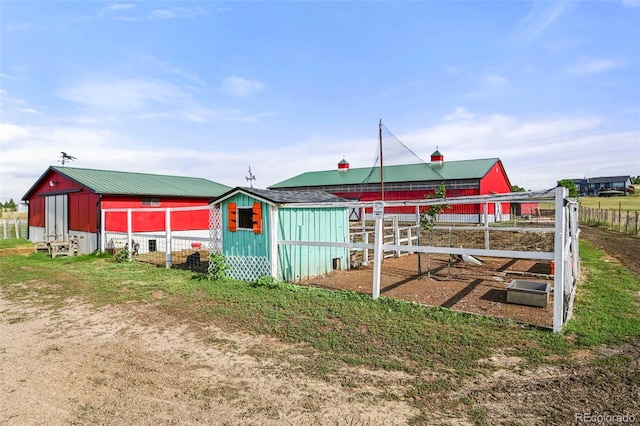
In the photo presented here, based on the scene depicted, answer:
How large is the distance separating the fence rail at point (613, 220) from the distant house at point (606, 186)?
6158 cm

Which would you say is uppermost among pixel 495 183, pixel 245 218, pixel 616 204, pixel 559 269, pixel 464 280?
pixel 495 183

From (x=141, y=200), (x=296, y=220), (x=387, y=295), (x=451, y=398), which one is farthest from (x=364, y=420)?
(x=141, y=200)

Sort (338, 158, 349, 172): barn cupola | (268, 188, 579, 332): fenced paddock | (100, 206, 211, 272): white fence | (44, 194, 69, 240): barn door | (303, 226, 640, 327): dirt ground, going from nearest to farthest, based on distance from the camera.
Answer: (268, 188, 579, 332): fenced paddock < (303, 226, 640, 327): dirt ground < (100, 206, 211, 272): white fence < (44, 194, 69, 240): barn door < (338, 158, 349, 172): barn cupola

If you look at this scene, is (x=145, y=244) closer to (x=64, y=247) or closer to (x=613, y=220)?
(x=64, y=247)

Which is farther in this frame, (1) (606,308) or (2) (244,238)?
(2) (244,238)

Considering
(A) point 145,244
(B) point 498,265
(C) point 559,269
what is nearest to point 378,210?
(C) point 559,269

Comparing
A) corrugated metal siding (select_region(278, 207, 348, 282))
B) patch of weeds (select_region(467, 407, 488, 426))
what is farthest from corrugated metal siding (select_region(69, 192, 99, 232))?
patch of weeds (select_region(467, 407, 488, 426))

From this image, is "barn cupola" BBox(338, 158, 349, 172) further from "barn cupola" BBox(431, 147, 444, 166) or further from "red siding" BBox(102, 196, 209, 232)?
"red siding" BBox(102, 196, 209, 232)

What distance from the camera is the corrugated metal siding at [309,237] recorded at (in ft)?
35.0

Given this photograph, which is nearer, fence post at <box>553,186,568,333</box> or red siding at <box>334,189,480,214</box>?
fence post at <box>553,186,568,333</box>

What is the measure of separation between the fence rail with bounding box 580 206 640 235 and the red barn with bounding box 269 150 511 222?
6.50m

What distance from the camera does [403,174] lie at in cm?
3722

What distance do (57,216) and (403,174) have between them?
28.3 metres

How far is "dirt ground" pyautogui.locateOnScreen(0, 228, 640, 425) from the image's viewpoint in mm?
3855
